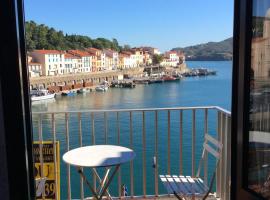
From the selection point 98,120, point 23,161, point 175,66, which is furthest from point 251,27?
point 175,66

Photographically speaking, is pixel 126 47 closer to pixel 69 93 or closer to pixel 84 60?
pixel 84 60

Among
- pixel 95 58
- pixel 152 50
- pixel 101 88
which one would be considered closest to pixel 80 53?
pixel 95 58

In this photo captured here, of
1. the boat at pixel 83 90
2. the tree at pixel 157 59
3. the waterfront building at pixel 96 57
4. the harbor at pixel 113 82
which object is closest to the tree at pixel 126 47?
the tree at pixel 157 59

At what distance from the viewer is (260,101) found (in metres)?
1.58

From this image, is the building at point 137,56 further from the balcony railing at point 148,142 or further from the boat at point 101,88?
the balcony railing at point 148,142

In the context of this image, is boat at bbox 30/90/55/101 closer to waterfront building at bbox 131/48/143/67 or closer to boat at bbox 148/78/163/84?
boat at bbox 148/78/163/84

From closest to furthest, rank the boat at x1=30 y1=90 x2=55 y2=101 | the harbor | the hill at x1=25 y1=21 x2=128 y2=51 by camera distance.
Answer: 1. the boat at x1=30 y1=90 x2=55 y2=101
2. the hill at x1=25 y1=21 x2=128 y2=51
3. the harbor

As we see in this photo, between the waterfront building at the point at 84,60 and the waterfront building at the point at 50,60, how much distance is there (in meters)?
3.24

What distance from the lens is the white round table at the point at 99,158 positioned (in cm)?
246

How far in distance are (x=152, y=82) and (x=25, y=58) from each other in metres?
49.8

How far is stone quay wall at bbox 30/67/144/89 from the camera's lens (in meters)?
44.3

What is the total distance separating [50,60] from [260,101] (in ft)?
147

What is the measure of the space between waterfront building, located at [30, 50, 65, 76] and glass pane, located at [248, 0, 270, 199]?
42377 millimetres

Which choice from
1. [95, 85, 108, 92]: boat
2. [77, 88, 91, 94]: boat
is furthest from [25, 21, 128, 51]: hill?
[95, 85, 108, 92]: boat
